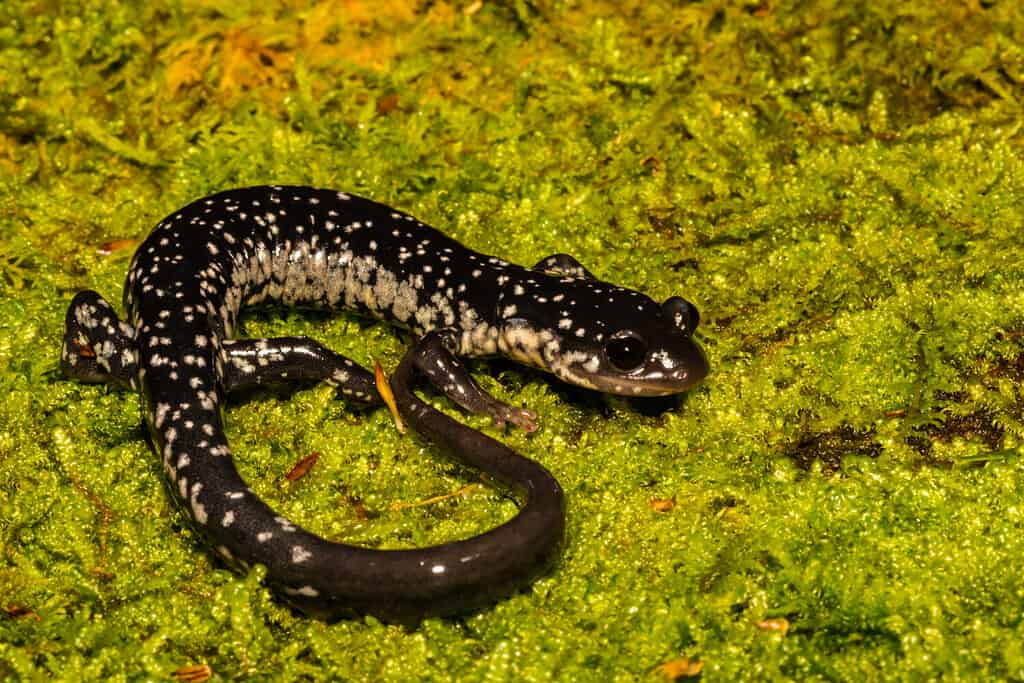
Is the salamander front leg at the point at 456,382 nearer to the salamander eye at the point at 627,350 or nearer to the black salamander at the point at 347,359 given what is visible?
the black salamander at the point at 347,359

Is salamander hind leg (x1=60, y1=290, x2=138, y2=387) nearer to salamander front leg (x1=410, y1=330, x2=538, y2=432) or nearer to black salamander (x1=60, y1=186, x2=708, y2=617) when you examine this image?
black salamander (x1=60, y1=186, x2=708, y2=617)

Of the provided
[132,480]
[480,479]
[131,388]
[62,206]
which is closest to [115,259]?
[62,206]

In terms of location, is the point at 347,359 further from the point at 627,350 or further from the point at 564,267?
the point at 627,350

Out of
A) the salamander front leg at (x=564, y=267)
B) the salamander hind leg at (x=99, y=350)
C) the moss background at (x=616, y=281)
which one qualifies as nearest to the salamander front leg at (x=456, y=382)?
the moss background at (x=616, y=281)

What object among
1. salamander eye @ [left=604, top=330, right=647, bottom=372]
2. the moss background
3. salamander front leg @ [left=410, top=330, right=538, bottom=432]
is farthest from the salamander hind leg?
salamander eye @ [left=604, top=330, right=647, bottom=372]

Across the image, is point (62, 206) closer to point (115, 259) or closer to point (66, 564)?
point (115, 259)

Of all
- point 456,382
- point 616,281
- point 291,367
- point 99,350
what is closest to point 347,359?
point 291,367
